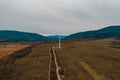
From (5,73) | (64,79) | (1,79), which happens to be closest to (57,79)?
(64,79)

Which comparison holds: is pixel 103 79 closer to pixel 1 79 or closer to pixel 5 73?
pixel 1 79

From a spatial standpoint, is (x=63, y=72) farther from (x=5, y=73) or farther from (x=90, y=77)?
(x=5, y=73)

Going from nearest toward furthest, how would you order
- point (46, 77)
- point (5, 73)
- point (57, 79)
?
→ 1. point (57, 79)
2. point (46, 77)
3. point (5, 73)

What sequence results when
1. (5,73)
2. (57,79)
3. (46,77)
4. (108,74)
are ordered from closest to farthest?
1. (57,79)
2. (46,77)
3. (108,74)
4. (5,73)

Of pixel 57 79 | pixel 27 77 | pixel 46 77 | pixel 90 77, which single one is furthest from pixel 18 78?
pixel 90 77

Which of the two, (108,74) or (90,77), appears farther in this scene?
(108,74)

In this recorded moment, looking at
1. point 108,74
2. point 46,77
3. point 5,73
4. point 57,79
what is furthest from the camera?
point 5,73

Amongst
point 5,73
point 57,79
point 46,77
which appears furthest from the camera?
point 5,73

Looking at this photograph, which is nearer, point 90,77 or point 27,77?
point 90,77
